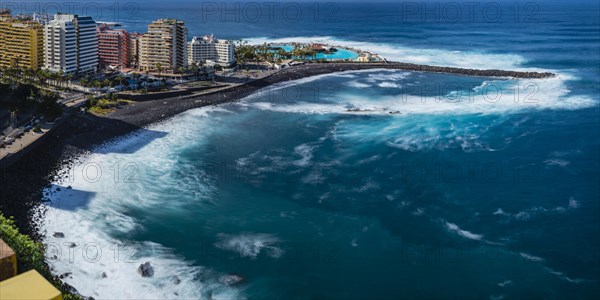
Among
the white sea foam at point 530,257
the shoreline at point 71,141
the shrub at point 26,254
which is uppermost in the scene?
the shoreline at point 71,141

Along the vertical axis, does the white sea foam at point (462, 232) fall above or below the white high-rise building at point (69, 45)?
below

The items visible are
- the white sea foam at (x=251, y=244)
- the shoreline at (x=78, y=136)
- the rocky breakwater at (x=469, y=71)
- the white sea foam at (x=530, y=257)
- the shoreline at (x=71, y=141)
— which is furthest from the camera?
the rocky breakwater at (x=469, y=71)

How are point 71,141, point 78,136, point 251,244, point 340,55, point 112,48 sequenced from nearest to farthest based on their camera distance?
point 251,244 < point 71,141 < point 78,136 < point 112,48 < point 340,55

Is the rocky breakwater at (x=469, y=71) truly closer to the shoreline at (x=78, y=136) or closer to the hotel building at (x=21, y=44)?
the shoreline at (x=78, y=136)

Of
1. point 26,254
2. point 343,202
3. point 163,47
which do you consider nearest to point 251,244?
point 343,202

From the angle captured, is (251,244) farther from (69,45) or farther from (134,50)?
(134,50)

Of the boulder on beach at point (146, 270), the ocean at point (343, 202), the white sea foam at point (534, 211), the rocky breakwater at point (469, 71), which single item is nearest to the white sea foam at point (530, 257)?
the ocean at point (343, 202)

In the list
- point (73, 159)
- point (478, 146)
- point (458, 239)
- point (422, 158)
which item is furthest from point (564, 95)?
point (73, 159)
